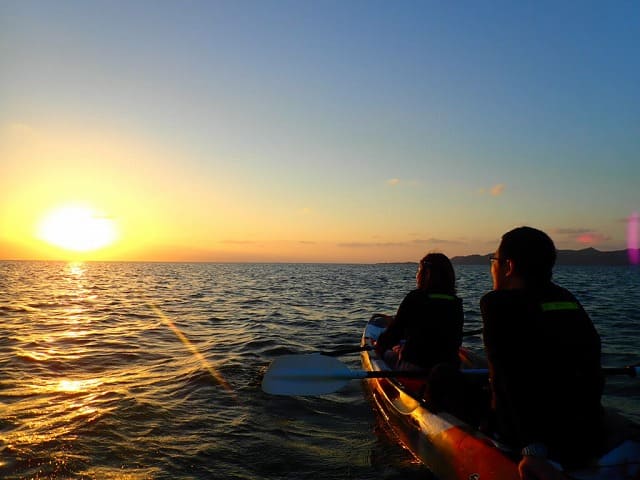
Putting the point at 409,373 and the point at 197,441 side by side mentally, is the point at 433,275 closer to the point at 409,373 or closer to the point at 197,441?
the point at 409,373

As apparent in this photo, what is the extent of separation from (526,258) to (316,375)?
10.4 ft

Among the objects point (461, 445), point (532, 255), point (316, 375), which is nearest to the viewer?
point (532, 255)

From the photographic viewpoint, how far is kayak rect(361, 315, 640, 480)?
3490mm

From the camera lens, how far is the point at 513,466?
3535mm

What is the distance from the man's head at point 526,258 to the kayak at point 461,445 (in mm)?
1381

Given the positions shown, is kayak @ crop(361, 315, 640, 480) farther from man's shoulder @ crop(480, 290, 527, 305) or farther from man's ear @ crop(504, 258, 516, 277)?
man's ear @ crop(504, 258, 516, 277)

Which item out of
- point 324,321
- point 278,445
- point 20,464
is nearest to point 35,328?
point 324,321

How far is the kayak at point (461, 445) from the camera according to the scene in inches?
137

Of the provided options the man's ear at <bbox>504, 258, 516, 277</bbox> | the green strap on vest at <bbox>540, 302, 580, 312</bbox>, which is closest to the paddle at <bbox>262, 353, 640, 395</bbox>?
the man's ear at <bbox>504, 258, 516, 277</bbox>

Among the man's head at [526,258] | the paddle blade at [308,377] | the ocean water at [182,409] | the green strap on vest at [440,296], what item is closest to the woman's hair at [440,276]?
the green strap on vest at [440,296]

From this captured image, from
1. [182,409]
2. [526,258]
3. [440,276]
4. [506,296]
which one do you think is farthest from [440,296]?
[182,409]

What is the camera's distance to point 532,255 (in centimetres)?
335

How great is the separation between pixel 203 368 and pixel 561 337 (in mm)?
7923

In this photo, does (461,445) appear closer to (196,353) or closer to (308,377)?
(308,377)
